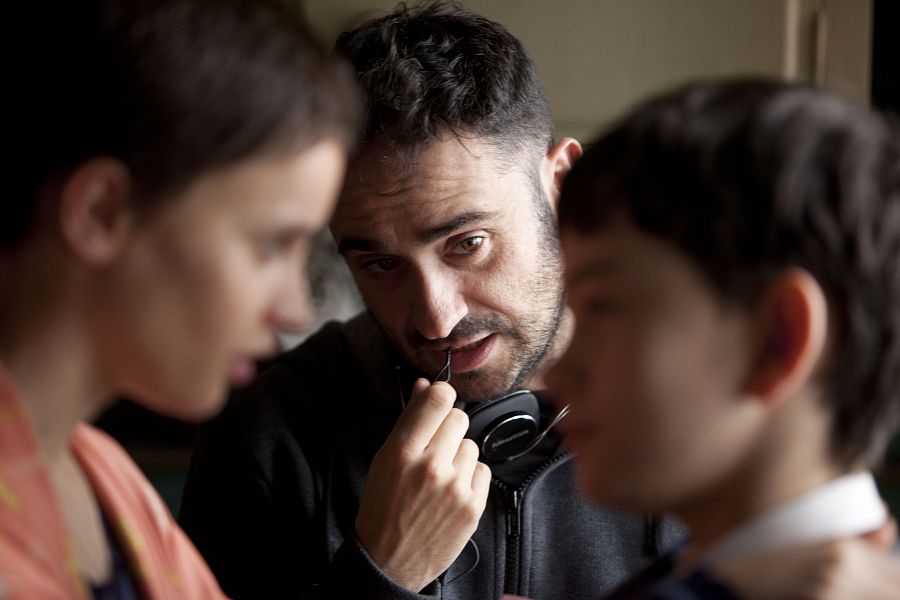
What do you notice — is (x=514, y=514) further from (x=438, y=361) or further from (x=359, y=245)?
(x=359, y=245)

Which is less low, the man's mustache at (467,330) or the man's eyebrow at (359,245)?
the man's eyebrow at (359,245)

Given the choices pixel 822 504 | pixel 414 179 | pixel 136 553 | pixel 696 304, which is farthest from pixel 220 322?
pixel 414 179

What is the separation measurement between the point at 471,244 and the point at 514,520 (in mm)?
373

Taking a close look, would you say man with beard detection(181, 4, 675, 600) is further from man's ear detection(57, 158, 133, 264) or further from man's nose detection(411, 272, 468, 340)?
man's ear detection(57, 158, 133, 264)

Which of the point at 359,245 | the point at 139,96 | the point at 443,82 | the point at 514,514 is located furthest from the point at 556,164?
the point at 139,96

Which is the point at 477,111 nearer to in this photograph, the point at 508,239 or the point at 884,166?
the point at 508,239

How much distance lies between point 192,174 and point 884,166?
1.61 ft

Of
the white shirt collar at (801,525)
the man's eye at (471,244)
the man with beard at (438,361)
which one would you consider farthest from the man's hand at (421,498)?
the white shirt collar at (801,525)

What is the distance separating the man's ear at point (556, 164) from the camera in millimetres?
1500

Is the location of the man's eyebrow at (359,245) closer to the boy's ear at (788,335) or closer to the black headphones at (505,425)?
the black headphones at (505,425)

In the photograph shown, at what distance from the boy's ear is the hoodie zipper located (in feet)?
2.19

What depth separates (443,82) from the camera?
1362mm

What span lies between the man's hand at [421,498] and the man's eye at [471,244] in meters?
0.21

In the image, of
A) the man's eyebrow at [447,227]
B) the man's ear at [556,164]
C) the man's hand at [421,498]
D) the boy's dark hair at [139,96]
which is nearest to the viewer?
the boy's dark hair at [139,96]
